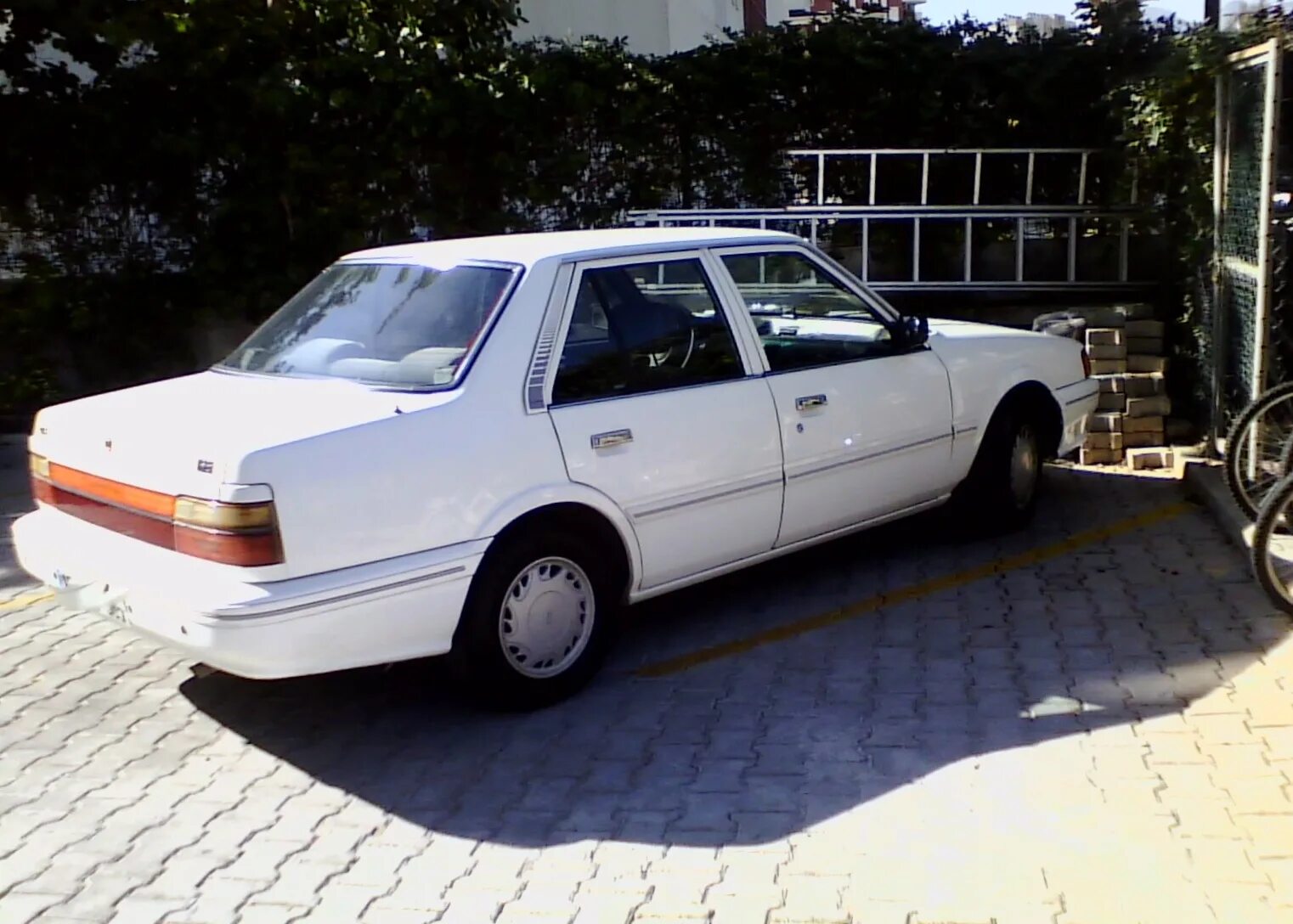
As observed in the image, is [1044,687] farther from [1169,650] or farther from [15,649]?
[15,649]

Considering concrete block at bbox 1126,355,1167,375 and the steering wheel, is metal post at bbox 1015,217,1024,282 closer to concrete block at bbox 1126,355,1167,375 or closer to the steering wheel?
concrete block at bbox 1126,355,1167,375

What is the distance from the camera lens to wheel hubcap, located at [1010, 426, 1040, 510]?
6871mm

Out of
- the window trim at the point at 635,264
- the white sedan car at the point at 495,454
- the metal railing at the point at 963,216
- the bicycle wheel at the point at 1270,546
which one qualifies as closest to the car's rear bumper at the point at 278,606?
the white sedan car at the point at 495,454

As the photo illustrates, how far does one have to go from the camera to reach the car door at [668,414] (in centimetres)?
497

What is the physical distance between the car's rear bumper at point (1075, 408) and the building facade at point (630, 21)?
9.95 meters

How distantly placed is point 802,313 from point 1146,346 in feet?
11.2

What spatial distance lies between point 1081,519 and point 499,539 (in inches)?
154

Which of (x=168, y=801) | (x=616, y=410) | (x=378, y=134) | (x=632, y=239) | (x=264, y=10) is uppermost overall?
(x=264, y=10)

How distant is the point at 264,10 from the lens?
10.6 m

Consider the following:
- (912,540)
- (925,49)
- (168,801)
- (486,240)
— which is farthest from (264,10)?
(168,801)

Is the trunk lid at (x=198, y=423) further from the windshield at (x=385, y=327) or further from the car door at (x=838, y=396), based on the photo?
the car door at (x=838, y=396)

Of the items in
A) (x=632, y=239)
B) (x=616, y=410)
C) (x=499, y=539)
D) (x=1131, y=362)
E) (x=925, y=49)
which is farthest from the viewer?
(x=925, y=49)

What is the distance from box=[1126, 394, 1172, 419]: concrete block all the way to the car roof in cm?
343

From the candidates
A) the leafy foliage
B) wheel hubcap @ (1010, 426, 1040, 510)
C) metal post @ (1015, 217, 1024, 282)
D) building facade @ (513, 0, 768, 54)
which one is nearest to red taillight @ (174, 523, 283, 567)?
wheel hubcap @ (1010, 426, 1040, 510)
